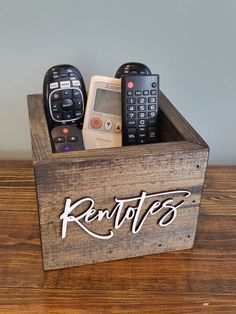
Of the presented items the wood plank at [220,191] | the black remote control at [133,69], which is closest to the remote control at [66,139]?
the black remote control at [133,69]

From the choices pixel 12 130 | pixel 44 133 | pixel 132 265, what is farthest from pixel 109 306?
pixel 12 130

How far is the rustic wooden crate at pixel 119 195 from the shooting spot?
43cm

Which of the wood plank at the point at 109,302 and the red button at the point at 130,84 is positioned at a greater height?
the red button at the point at 130,84

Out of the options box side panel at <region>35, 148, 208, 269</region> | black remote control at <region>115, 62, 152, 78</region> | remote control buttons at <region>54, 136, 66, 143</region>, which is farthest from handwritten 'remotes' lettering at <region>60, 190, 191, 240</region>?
black remote control at <region>115, 62, 152, 78</region>

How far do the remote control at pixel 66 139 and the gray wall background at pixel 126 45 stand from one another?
0.66 ft

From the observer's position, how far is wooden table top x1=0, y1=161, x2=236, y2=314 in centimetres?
44

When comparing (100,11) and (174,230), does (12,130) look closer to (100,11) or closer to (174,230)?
(100,11)

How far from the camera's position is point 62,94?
568mm

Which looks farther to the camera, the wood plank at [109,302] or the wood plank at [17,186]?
the wood plank at [17,186]

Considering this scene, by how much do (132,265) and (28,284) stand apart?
14 cm

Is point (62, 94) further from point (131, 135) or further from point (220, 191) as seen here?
point (220, 191)

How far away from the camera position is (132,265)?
50cm

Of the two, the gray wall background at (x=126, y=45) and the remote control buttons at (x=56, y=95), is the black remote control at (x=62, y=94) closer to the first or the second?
the remote control buttons at (x=56, y=95)

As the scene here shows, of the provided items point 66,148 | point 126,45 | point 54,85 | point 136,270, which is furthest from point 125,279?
point 126,45
